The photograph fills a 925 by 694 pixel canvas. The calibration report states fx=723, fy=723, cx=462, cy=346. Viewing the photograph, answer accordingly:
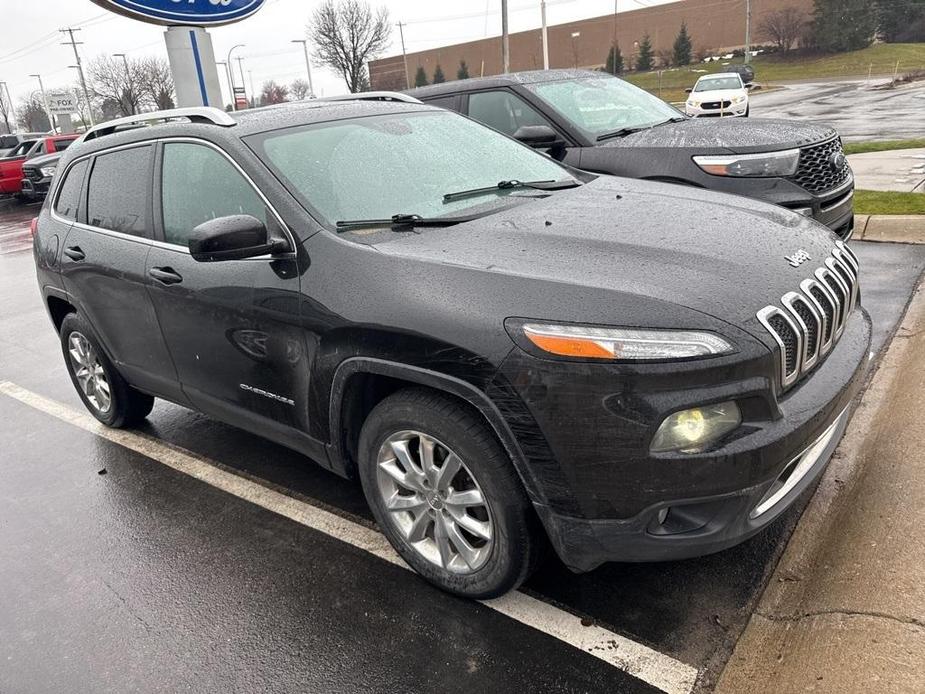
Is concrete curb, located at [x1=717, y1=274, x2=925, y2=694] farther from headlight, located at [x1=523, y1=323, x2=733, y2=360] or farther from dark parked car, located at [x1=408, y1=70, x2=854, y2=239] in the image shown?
dark parked car, located at [x1=408, y1=70, x2=854, y2=239]

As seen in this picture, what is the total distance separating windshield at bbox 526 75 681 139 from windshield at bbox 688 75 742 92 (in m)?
20.0

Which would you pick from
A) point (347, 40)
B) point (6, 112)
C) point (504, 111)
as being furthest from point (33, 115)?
point (504, 111)

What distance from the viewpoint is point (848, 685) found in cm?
210

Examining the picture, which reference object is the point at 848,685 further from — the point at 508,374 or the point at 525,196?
the point at 525,196

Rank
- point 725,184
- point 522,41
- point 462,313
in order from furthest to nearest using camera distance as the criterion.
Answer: point 522,41 → point 725,184 → point 462,313

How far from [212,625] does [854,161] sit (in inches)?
452

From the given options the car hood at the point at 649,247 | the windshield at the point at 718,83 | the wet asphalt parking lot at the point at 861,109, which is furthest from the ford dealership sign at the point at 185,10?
the windshield at the point at 718,83

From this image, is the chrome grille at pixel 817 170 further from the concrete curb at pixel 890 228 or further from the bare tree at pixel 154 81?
the bare tree at pixel 154 81

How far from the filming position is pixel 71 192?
4.39 meters

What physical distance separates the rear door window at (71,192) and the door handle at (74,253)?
212 mm

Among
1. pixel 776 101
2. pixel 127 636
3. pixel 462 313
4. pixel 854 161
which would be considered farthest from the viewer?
pixel 776 101

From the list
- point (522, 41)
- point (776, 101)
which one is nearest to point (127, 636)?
point (776, 101)

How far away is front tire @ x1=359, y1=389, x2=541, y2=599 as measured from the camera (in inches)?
94.7

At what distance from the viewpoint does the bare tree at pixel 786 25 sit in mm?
61562
